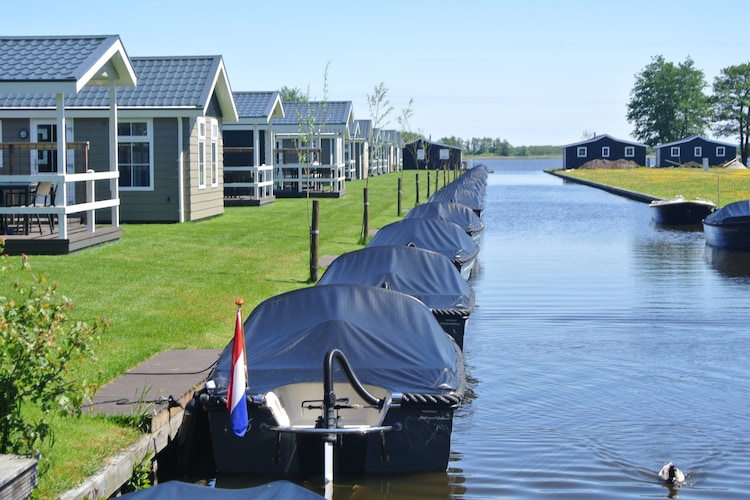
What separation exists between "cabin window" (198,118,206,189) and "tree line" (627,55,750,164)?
110658 mm

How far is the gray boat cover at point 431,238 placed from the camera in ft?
56.2

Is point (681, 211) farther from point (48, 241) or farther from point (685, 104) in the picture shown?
point (685, 104)

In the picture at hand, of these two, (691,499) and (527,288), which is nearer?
(691,499)

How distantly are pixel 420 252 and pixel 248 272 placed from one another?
5.73m

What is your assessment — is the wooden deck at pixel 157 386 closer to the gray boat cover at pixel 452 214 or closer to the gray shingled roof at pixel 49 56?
the gray shingled roof at pixel 49 56

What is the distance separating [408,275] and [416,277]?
0.10 m

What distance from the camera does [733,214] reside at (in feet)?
93.9

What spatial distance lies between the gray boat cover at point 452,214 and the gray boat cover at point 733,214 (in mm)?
8483

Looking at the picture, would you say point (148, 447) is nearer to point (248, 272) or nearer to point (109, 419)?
point (109, 419)

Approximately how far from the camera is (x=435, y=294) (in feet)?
41.1

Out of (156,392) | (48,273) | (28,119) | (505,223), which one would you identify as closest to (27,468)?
(156,392)

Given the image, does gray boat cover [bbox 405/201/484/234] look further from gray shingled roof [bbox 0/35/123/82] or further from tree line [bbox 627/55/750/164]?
tree line [bbox 627/55/750/164]

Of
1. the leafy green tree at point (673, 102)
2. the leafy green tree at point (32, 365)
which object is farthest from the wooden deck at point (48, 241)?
the leafy green tree at point (673, 102)

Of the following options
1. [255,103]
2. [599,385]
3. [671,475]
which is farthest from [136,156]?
[671,475]
